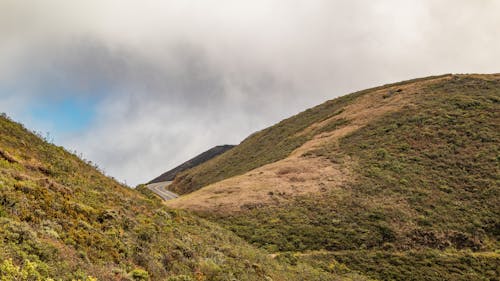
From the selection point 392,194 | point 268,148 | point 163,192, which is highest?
point 268,148

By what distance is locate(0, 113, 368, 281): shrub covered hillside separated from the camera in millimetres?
9289

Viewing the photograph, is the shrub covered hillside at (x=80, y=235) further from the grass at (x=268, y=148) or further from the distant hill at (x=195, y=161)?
the distant hill at (x=195, y=161)

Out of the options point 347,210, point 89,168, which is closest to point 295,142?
point 347,210

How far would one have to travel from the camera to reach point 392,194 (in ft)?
139

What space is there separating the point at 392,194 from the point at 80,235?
3782 centimetres

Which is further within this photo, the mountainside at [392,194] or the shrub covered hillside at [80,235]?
the mountainside at [392,194]

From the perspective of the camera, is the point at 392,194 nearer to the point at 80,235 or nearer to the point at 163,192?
the point at 80,235

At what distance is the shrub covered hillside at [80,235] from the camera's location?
30.5 feet

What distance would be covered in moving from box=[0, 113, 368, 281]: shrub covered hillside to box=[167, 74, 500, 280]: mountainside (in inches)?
472

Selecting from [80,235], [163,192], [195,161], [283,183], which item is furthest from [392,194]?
[195,161]

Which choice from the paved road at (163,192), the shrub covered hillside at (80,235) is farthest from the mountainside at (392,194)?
the paved road at (163,192)

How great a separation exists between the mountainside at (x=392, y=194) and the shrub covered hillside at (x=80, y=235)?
12.0m

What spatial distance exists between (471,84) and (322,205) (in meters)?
51.5

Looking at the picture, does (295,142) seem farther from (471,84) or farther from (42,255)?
(42,255)
